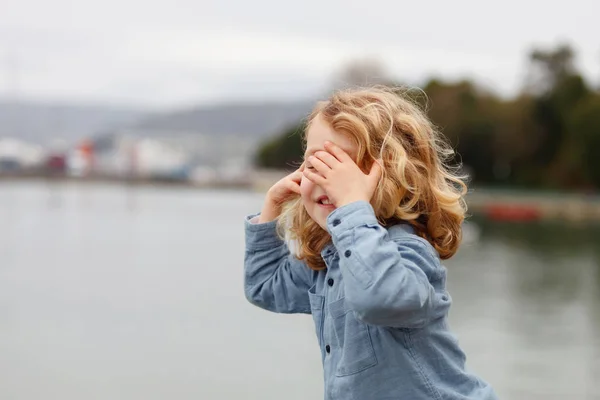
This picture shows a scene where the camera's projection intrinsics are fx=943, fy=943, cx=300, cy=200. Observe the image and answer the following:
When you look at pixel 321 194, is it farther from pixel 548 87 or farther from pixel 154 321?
pixel 548 87

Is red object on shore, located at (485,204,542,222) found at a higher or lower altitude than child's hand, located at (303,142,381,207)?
lower

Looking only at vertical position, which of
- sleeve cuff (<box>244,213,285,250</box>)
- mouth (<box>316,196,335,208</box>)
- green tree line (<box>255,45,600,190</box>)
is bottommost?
green tree line (<box>255,45,600,190</box>)

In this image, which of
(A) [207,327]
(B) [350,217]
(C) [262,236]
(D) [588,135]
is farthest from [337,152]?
(D) [588,135]

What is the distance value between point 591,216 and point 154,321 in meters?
35.7

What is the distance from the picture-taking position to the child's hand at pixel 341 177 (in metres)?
1.58

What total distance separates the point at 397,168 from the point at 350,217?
0.14 metres

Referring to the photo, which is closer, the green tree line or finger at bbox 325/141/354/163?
finger at bbox 325/141/354/163

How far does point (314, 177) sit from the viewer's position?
161cm

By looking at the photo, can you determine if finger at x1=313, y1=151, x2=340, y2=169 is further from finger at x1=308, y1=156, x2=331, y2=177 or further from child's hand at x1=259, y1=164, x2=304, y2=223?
child's hand at x1=259, y1=164, x2=304, y2=223

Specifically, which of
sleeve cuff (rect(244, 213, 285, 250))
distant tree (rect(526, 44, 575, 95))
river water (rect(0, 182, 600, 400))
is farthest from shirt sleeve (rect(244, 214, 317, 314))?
distant tree (rect(526, 44, 575, 95))

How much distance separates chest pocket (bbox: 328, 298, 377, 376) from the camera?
1.59 metres

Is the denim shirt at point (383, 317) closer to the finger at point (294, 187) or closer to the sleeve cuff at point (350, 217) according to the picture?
the sleeve cuff at point (350, 217)

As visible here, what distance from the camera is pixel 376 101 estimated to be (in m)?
1.71

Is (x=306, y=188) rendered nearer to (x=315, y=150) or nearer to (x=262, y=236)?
(x=315, y=150)
